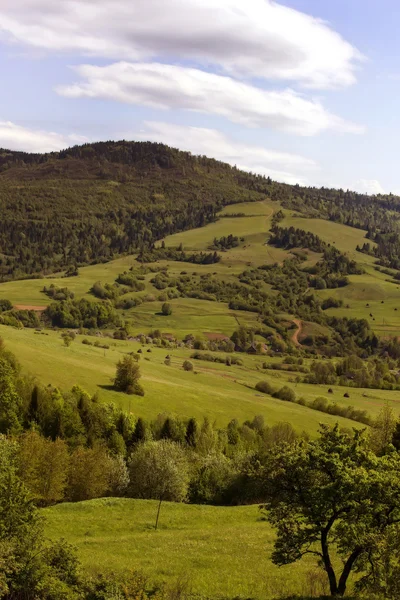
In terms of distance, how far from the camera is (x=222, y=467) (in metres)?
73.3

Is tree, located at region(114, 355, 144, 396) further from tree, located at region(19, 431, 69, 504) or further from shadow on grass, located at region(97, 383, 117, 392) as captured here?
tree, located at region(19, 431, 69, 504)

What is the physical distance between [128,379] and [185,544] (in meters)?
58.6

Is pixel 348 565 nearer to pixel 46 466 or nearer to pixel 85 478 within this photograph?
pixel 46 466

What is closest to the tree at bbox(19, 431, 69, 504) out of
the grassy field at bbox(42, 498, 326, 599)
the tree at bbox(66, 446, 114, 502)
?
the tree at bbox(66, 446, 114, 502)

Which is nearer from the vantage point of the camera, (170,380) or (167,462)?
(167,462)

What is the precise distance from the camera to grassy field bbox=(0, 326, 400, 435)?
330 ft

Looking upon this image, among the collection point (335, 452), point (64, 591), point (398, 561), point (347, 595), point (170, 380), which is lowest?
point (170, 380)

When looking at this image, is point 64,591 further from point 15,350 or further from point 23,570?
point 15,350

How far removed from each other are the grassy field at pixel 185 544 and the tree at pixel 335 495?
6.90 meters

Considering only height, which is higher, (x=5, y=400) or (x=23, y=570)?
(x=23, y=570)

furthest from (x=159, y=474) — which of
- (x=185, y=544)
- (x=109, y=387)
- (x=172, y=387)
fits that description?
(x=172, y=387)

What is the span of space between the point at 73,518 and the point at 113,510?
4.92 m

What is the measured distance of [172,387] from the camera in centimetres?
11462

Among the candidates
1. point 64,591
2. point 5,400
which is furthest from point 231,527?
point 5,400
